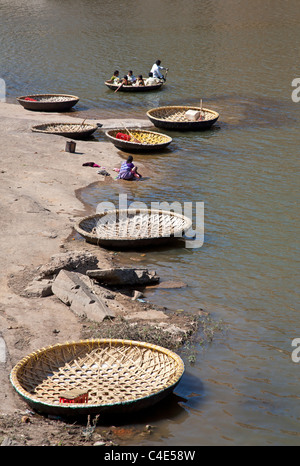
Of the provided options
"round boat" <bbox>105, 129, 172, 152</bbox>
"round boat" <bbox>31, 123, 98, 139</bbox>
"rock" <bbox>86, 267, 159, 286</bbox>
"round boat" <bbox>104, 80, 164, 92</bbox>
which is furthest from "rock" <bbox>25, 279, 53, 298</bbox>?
"round boat" <bbox>104, 80, 164, 92</bbox>

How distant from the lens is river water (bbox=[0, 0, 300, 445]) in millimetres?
7328

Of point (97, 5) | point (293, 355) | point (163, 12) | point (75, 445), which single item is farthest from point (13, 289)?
point (97, 5)

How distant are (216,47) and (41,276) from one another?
1051 inches

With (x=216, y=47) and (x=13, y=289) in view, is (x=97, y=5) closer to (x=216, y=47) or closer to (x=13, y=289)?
(x=216, y=47)

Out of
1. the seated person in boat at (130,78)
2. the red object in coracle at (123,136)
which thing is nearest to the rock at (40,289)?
the red object in coracle at (123,136)

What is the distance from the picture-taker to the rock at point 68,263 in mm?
9633

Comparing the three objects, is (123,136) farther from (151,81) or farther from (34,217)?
(151,81)

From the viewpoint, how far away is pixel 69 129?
19625mm

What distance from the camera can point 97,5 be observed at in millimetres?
47000

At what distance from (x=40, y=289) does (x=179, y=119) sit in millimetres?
13467

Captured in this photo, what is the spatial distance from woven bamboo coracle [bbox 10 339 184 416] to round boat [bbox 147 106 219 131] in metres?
13.4

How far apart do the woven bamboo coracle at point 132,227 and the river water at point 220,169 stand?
0.40 metres

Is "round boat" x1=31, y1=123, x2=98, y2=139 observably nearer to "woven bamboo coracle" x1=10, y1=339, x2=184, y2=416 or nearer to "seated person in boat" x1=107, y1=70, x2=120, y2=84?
"seated person in boat" x1=107, y1=70, x2=120, y2=84
